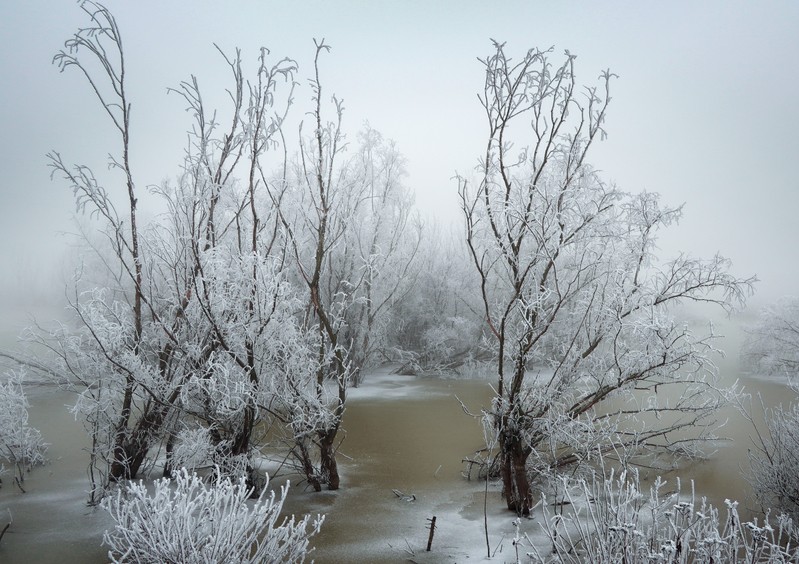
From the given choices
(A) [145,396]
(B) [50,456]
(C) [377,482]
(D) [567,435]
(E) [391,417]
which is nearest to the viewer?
(D) [567,435]

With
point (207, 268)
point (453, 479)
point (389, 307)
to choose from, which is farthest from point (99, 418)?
point (389, 307)

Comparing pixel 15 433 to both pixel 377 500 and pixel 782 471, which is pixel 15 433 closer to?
pixel 377 500

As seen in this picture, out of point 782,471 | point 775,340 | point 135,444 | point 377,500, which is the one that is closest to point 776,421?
point 782,471

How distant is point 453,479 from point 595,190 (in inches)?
176

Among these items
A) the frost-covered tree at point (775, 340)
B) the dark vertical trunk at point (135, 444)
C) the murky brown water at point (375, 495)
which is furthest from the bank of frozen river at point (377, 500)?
the frost-covered tree at point (775, 340)

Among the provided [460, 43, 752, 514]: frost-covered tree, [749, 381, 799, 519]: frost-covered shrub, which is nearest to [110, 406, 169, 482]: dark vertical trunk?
[460, 43, 752, 514]: frost-covered tree

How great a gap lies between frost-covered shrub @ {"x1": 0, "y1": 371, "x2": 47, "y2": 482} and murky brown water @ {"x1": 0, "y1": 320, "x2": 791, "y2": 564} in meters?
0.22

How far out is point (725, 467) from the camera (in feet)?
27.7

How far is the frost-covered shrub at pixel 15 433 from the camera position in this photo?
7086mm

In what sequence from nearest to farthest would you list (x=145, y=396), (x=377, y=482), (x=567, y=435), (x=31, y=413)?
(x=567, y=435)
(x=145, y=396)
(x=377, y=482)
(x=31, y=413)

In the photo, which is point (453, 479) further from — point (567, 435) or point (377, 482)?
point (567, 435)

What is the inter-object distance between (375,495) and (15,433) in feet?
16.5

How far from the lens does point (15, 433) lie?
7246 mm

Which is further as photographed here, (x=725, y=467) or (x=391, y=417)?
(x=391, y=417)
